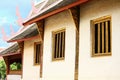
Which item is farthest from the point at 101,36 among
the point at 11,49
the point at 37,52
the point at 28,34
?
the point at 11,49

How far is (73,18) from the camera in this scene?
11609 millimetres

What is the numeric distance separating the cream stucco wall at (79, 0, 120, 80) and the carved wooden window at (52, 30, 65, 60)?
146cm

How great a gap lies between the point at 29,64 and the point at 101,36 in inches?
265

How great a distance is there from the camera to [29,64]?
53.9ft

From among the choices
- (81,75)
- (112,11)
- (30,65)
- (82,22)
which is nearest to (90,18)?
(82,22)

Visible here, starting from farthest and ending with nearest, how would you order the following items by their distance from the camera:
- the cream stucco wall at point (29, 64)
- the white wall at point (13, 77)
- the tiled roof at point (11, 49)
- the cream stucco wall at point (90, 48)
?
the tiled roof at point (11, 49), the white wall at point (13, 77), the cream stucco wall at point (29, 64), the cream stucco wall at point (90, 48)

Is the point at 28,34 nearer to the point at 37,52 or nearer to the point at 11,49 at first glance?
the point at 37,52

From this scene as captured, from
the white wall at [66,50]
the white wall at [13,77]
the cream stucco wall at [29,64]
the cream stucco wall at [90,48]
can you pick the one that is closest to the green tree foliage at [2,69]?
the white wall at [13,77]

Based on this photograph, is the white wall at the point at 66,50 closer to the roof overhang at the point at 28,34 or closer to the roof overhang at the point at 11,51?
the roof overhang at the point at 28,34

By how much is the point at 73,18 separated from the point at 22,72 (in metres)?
6.72

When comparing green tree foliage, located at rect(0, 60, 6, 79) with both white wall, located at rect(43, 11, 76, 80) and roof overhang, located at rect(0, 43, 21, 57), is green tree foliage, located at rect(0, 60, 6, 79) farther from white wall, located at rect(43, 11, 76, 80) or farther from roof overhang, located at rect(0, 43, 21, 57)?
white wall, located at rect(43, 11, 76, 80)

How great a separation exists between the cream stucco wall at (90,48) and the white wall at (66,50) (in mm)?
671

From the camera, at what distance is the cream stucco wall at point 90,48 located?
383 inches

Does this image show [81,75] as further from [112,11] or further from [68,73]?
[112,11]
